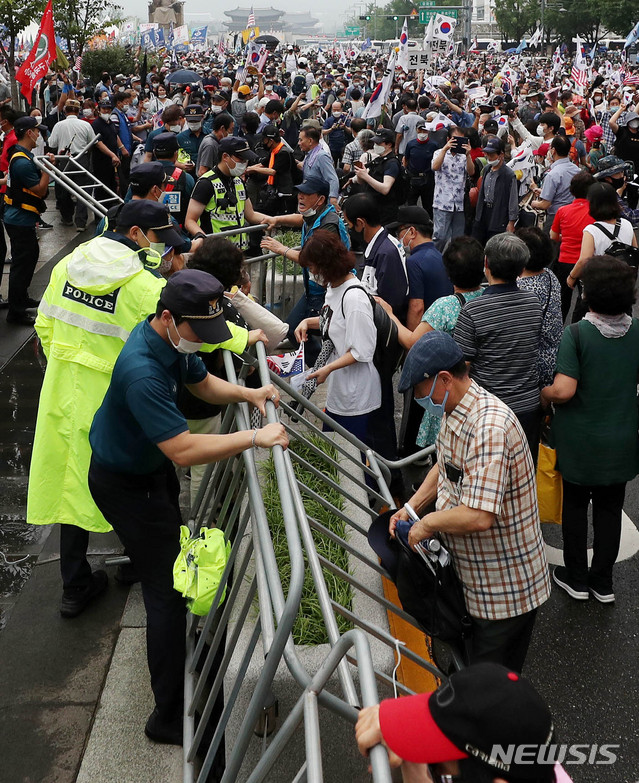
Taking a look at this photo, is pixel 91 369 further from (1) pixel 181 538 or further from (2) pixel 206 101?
(2) pixel 206 101

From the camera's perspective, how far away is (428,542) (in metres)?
3.17

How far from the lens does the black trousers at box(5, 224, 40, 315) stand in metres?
8.81

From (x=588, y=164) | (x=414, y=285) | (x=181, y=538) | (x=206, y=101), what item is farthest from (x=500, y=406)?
→ (x=206, y=101)

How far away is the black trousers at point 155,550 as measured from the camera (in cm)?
350

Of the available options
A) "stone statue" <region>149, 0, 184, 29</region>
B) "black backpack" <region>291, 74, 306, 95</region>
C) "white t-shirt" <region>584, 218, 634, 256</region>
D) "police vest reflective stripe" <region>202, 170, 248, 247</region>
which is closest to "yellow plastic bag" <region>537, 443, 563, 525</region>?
"white t-shirt" <region>584, 218, 634, 256</region>

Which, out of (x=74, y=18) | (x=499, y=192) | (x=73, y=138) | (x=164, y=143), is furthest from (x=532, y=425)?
(x=74, y=18)

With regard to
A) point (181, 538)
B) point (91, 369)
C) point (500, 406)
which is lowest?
point (181, 538)

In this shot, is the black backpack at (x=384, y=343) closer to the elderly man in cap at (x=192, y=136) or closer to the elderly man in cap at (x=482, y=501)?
the elderly man in cap at (x=482, y=501)

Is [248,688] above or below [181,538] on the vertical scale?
below

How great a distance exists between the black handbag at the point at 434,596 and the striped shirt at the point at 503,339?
4.93 feet

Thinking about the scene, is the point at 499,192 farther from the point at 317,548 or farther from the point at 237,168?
the point at 317,548

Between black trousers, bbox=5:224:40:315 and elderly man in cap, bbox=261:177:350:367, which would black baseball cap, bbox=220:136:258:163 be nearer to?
elderly man in cap, bbox=261:177:350:367

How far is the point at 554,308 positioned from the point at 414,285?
3.49ft

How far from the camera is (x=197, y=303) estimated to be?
3.14 m
